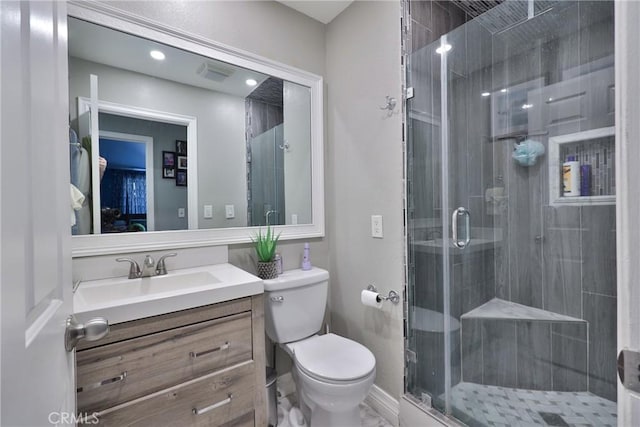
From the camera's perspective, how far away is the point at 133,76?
1460mm

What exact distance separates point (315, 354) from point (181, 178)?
119cm

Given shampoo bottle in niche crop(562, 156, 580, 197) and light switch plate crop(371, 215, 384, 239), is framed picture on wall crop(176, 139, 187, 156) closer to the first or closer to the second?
light switch plate crop(371, 215, 384, 239)

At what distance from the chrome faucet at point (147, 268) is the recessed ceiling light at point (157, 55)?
1.03 meters

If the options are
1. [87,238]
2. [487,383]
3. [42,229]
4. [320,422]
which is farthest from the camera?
[487,383]

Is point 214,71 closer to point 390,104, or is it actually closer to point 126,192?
point 126,192

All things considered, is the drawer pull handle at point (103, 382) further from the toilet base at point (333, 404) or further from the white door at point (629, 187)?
the white door at point (629, 187)

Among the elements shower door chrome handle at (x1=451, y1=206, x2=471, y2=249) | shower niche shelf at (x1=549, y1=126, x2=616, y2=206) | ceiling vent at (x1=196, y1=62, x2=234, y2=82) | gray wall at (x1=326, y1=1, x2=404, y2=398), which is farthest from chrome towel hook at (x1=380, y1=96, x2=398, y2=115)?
ceiling vent at (x1=196, y1=62, x2=234, y2=82)

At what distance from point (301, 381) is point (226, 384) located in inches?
16.7

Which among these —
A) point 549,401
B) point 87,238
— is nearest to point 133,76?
point 87,238

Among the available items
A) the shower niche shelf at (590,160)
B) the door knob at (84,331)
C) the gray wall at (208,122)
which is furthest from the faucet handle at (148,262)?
the shower niche shelf at (590,160)

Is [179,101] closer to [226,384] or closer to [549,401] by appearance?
[226,384]

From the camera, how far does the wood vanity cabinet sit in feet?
3.18

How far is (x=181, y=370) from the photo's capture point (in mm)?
1108
